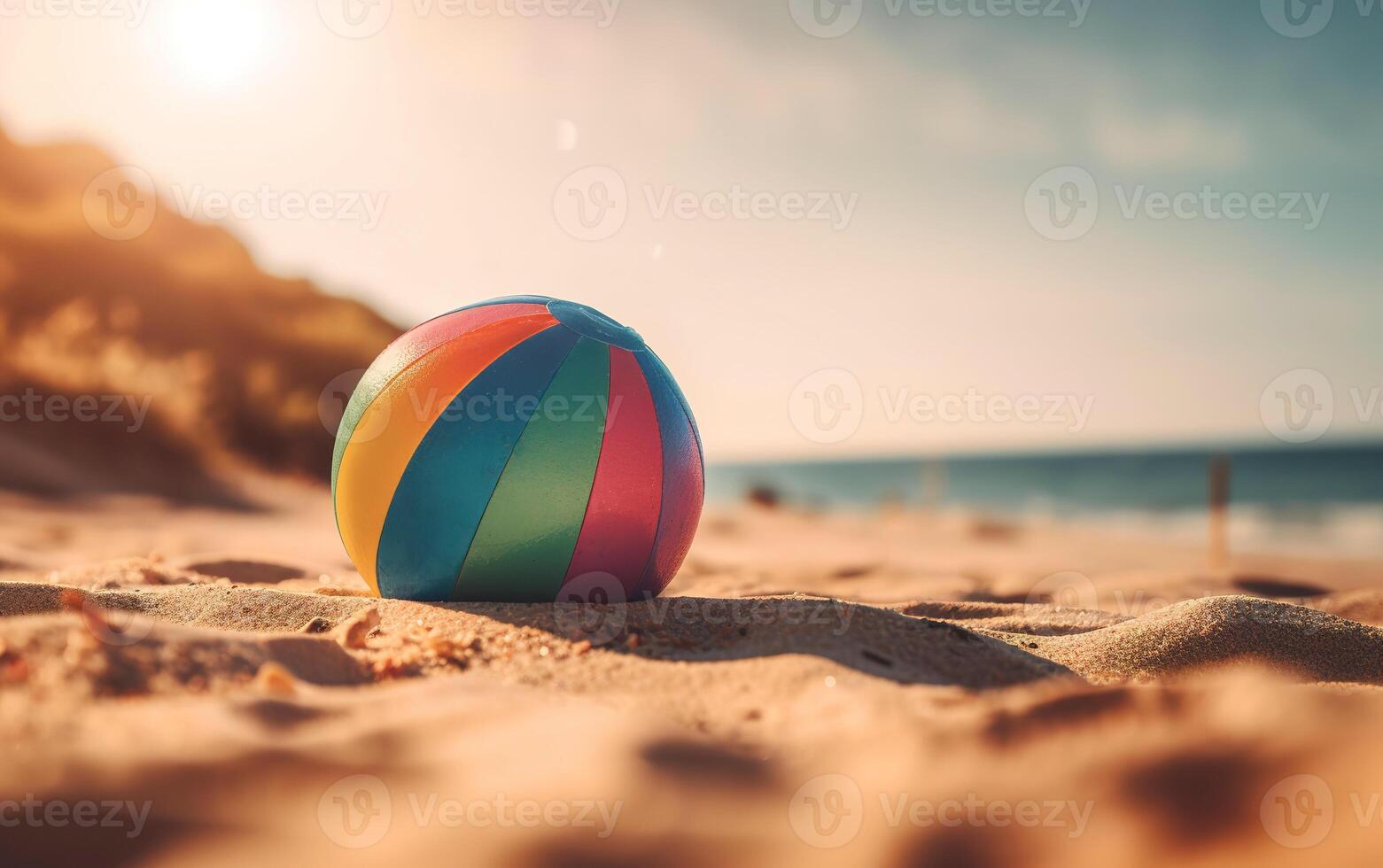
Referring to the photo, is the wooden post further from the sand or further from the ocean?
the sand

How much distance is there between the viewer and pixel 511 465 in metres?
3.66

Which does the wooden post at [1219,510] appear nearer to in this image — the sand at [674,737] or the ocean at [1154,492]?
the ocean at [1154,492]

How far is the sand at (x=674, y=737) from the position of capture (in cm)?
169

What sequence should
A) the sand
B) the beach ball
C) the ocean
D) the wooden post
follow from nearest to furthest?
1. the sand
2. the beach ball
3. the wooden post
4. the ocean

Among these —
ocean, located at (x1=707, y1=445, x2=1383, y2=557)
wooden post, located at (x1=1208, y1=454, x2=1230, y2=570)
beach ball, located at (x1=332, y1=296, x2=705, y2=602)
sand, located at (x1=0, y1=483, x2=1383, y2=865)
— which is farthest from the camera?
ocean, located at (x1=707, y1=445, x2=1383, y2=557)

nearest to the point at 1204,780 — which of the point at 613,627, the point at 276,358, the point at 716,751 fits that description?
the point at 716,751

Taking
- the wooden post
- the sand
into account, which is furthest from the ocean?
the sand

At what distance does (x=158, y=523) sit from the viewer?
10.9 meters

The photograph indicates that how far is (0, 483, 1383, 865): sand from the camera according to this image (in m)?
1.69

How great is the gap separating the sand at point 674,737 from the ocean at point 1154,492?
8.60m

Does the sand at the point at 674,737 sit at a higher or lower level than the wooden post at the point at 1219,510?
lower

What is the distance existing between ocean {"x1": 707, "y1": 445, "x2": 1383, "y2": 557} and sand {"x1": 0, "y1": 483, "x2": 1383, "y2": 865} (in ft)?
28.2

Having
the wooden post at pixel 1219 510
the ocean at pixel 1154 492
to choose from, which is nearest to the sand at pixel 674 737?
the wooden post at pixel 1219 510

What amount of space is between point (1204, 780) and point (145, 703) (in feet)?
8.56
